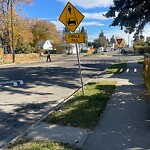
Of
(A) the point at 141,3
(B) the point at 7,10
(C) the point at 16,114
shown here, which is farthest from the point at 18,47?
(C) the point at 16,114

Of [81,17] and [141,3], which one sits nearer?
[81,17]

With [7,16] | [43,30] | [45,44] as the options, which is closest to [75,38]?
[7,16]

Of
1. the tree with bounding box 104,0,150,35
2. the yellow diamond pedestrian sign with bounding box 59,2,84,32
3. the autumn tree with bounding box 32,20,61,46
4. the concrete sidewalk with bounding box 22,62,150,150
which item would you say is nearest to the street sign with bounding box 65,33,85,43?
the yellow diamond pedestrian sign with bounding box 59,2,84,32

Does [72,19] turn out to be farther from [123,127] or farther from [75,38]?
[123,127]

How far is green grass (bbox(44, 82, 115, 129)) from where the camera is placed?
7.71 m

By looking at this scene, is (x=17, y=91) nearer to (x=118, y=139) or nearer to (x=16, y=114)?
(x=16, y=114)

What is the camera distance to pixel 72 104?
32.6 feet

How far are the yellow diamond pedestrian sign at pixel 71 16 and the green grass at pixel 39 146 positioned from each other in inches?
225

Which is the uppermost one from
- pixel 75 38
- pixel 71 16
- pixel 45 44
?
pixel 71 16

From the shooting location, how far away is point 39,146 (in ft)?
19.1

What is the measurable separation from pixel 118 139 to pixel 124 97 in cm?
500

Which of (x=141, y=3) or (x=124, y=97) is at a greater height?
(x=141, y=3)

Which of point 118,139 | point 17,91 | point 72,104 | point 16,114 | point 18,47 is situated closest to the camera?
point 118,139

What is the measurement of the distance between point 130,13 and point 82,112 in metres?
19.2
